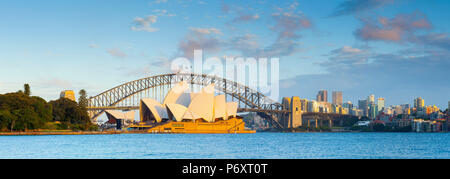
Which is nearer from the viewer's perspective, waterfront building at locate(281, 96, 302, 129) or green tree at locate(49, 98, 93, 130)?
green tree at locate(49, 98, 93, 130)

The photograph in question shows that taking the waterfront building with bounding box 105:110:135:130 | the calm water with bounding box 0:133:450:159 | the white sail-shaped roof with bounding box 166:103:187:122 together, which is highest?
the white sail-shaped roof with bounding box 166:103:187:122

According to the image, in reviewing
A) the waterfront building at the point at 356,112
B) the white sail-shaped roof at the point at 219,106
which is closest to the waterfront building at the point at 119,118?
the white sail-shaped roof at the point at 219,106

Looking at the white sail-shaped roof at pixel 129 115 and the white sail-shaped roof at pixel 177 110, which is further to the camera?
the white sail-shaped roof at pixel 129 115

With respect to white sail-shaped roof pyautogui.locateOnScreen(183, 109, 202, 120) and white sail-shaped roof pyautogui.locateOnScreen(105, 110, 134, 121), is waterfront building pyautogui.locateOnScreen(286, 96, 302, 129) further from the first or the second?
white sail-shaped roof pyautogui.locateOnScreen(105, 110, 134, 121)

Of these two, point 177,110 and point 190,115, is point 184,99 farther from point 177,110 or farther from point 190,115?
point 190,115

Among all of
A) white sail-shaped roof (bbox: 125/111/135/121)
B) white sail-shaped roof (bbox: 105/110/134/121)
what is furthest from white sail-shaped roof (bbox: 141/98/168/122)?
white sail-shaped roof (bbox: 125/111/135/121)

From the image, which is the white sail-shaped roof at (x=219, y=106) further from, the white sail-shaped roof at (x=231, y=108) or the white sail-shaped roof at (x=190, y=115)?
the white sail-shaped roof at (x=190, y=115)

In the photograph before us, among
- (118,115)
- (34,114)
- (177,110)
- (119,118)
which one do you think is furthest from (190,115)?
(34,114)

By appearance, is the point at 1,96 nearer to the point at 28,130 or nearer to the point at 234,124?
the point at 28,130
